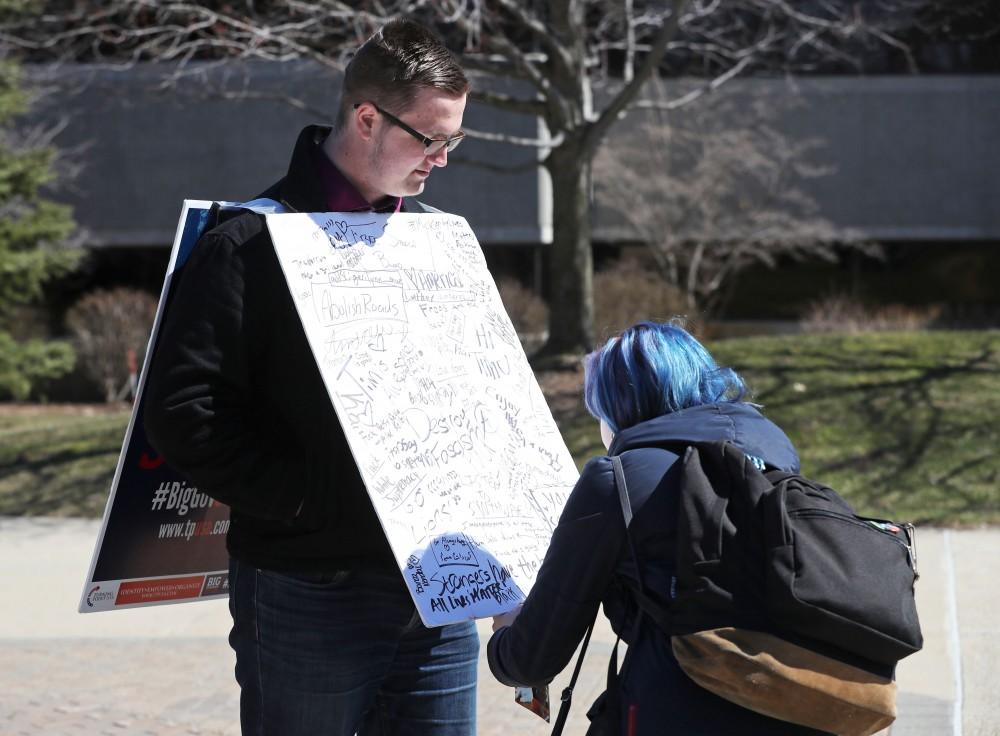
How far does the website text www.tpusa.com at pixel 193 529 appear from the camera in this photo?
278 cm

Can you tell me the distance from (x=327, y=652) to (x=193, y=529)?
558mm

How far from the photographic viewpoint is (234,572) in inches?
102

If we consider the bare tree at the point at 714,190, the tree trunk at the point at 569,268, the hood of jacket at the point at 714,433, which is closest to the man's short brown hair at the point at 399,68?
the hood of jacket at the point at 714,433

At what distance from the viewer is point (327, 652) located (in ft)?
8.03

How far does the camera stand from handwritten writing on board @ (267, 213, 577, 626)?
2.47 metres

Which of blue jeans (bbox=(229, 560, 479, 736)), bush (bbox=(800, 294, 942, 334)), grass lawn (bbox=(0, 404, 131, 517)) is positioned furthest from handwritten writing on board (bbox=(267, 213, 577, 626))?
bush (bbox=(800, 294, 942, 334))

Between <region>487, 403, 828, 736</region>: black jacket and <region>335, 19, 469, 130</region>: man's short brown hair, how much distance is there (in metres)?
0.82

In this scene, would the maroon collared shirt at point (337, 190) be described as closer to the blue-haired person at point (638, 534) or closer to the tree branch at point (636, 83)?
the blue-haired person at point (638, 534)

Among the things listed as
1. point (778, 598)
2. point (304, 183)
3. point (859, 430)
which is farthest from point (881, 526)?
point (859, 430)

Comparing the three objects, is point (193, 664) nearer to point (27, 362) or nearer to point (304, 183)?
point (304, 183)

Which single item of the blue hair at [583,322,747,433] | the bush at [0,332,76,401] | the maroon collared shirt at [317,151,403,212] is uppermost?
the maroon collared shirt at [317,151,403,212]

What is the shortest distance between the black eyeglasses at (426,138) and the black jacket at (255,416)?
0.33m

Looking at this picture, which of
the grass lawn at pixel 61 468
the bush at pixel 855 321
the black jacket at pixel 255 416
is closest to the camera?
the black jacket at pixel 255 416

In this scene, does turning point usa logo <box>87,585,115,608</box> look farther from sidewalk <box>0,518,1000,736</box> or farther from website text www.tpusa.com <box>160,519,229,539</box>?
sidewalk <box>0,518,1000,736</box>
